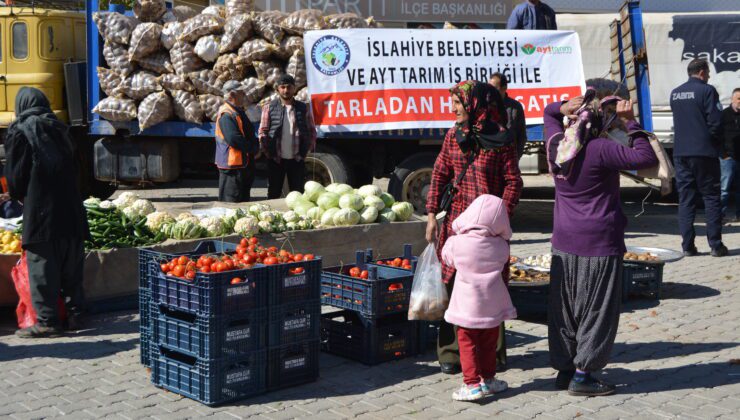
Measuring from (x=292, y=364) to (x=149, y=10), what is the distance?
8.17 metres

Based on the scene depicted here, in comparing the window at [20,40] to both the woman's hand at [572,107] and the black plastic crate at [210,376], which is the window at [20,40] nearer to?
the black plastic crate at [210,376]

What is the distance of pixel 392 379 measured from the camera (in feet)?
21.0

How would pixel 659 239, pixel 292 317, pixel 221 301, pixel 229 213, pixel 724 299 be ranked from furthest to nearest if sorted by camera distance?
1. pixel 659 239
2. pixel 229 213
3. pixel 724 299
4. pixel 292 317
5. pixel 221 301

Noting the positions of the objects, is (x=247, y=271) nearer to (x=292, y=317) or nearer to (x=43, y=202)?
(x=292, y=317)

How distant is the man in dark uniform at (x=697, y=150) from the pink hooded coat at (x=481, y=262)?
5.76 meters

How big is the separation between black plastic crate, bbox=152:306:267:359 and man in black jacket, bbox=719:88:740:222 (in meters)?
9.93

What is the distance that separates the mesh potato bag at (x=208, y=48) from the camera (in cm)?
1245

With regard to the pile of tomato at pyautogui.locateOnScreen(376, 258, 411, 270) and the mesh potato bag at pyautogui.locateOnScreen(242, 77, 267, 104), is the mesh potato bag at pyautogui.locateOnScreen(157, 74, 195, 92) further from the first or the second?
the pile of tomato at pyautogui.locateOnScreen(376, 258, 411, 270)

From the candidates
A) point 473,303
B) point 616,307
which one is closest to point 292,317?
point 473,303

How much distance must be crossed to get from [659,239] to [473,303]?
7.42 metres

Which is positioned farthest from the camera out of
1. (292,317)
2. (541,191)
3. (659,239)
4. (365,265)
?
(541,191)

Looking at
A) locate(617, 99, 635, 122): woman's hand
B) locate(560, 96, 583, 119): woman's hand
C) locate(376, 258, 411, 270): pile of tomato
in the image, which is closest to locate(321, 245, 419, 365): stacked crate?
locate(376, 258, 411, 270): pile of tomato

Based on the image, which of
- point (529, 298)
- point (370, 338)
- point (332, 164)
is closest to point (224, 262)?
point (370, 338)

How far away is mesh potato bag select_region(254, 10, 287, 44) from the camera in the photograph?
40.6 ft
